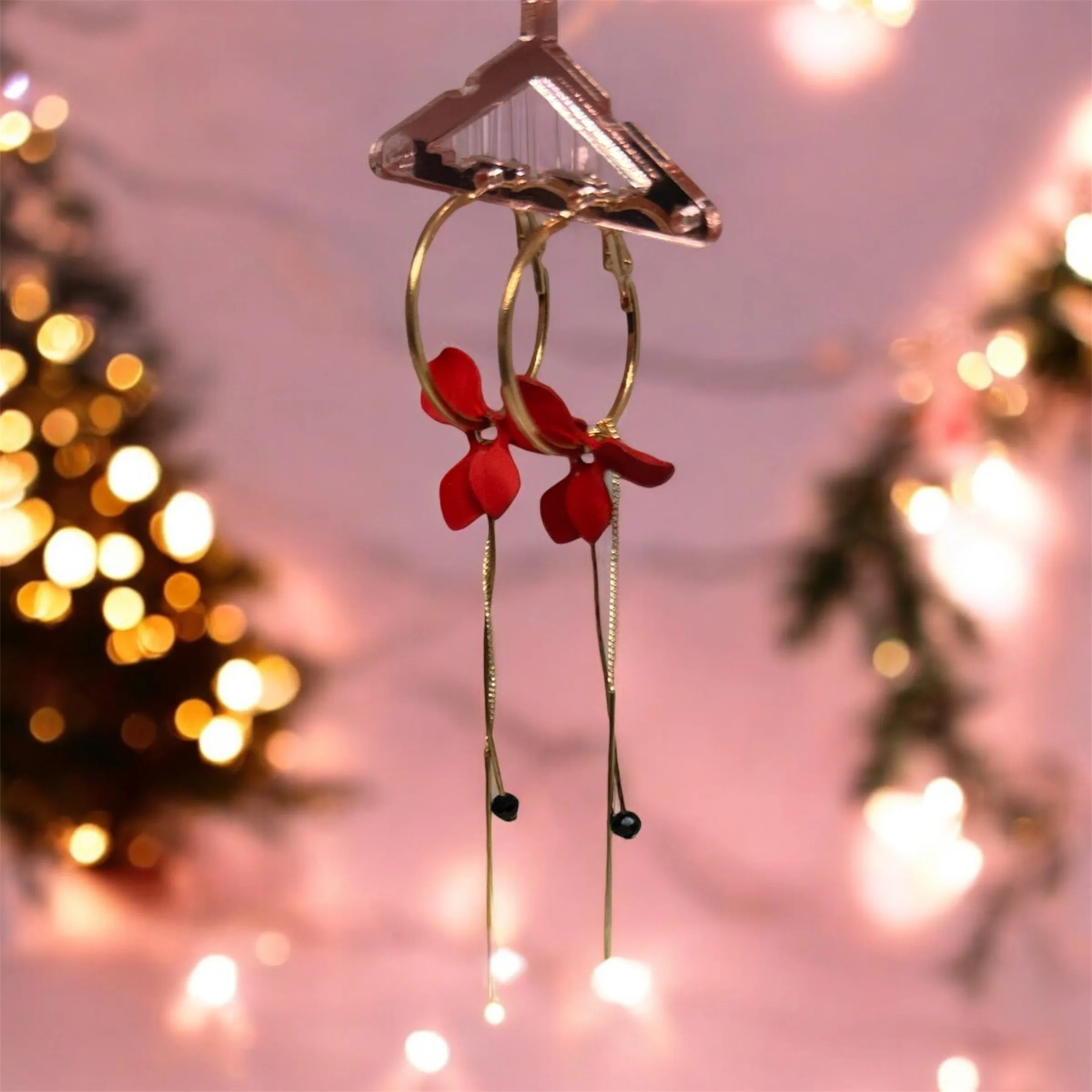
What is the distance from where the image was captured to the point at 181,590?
128 centimetres

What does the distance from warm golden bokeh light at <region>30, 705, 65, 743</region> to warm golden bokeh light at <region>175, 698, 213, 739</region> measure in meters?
0.11

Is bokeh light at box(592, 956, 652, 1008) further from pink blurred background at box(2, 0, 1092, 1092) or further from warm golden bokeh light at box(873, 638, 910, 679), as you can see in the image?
warm golden bokeh light at box(873, 638, 910, 679)

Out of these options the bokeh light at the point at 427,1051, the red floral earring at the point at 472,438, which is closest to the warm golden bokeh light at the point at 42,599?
the bokeh light at the point at 427,1051

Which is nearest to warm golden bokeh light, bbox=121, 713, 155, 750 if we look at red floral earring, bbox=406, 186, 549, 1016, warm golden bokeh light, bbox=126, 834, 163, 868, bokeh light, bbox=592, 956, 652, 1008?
warm golden bokeh light, bbox=126, 834, 163, 868

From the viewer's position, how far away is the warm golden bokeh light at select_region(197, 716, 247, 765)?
130 cm

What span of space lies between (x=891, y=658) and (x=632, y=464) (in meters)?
0.69

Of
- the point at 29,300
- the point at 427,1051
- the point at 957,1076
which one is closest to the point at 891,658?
the point at 957,1076

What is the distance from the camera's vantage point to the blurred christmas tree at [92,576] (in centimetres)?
125

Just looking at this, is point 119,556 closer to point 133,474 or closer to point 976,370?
point 133,474

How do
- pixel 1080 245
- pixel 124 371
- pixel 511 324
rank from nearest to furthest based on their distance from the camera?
pixel 511 324
pixel 1080 245
pixel 124 371

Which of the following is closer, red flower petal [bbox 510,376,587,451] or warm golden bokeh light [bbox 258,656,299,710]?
red flower petal [bbox 510,376,587,451]

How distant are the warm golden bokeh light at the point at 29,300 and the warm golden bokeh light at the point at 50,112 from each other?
0.53 feet

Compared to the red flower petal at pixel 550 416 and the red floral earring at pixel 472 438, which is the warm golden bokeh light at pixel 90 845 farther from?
the red flower petal at pixel 550 416

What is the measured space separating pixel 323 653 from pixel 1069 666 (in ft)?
2.41
